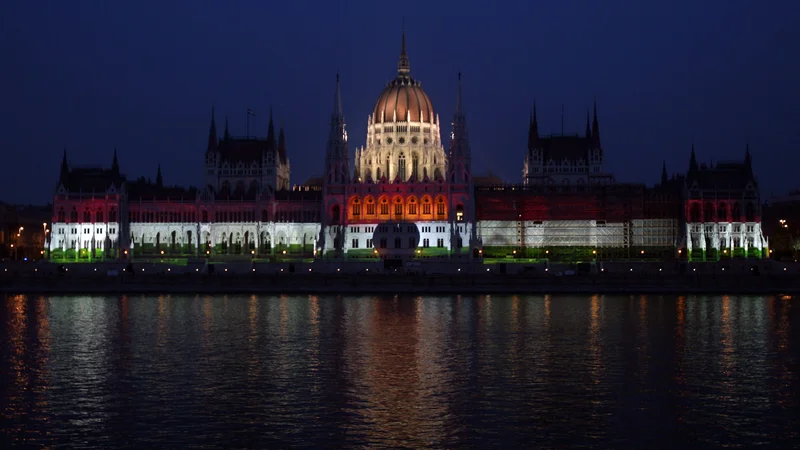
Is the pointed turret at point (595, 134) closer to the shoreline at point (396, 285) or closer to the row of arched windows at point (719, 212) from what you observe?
the row of arched windows at point (719, 212)

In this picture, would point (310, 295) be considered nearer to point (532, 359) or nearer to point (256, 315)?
point (256, 315)

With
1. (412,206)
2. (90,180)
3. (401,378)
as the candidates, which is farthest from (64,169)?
(401,378)

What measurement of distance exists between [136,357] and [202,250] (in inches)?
3234

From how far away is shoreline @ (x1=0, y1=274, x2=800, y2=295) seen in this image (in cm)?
8169

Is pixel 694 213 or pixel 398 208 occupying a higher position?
pixel 398 208

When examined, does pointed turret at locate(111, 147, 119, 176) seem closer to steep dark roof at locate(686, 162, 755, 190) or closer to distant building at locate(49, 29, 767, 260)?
distant building at locate(49, 29, 767, 260)

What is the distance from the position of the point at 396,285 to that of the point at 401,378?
44.1 m

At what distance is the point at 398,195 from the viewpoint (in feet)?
411

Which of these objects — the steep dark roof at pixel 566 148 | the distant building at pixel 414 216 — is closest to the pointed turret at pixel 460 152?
the distant building at pixel 414 216

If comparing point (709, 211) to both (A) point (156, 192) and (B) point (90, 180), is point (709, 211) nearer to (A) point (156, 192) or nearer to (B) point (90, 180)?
(A) point (156, 192)

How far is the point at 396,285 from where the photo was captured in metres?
83.8

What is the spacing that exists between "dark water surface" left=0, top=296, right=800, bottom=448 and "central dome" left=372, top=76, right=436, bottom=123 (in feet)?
255

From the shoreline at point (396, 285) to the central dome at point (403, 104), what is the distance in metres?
59.0

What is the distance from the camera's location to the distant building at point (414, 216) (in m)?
121
